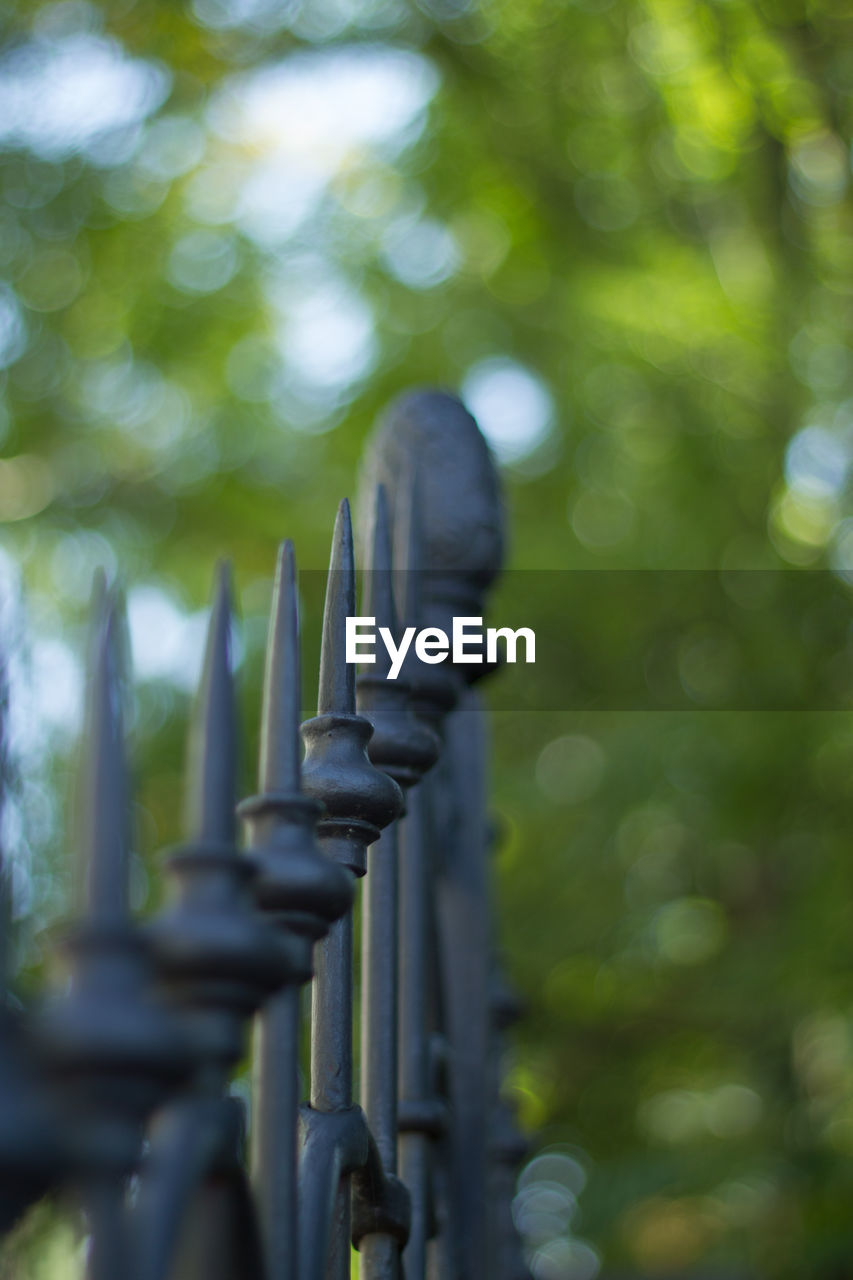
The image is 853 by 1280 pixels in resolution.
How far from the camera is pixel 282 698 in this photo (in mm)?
865

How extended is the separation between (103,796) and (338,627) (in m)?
0.43

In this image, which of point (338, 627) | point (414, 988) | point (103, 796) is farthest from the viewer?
point (414, 988)

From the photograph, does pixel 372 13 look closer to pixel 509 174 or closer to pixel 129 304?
pixel 509 174

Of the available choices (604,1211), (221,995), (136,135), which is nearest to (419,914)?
(221,995)

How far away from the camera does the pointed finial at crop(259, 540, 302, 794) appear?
2.78ft

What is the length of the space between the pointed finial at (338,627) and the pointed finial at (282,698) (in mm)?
114

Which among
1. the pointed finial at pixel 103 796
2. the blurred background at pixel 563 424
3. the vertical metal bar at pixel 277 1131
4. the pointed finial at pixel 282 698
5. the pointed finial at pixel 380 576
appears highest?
the blurred background at pixel 563 424

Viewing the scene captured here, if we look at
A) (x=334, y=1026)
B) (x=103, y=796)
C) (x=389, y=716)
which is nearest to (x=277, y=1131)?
(x=334, y=1026)

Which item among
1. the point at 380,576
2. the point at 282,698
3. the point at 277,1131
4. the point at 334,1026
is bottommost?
the point at 277,1131

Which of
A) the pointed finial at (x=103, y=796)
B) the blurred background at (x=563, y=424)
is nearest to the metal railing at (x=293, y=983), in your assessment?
the pointed finial at (x=103, y=796)

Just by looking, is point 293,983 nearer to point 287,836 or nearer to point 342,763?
point 287,836

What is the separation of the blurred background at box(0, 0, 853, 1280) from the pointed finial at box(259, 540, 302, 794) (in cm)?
257

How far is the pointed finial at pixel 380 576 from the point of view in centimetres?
118

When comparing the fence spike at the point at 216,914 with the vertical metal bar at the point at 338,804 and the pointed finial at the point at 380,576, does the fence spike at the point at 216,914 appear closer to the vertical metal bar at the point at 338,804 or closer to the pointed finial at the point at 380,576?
the vertical metal bar at the point at 338,804
